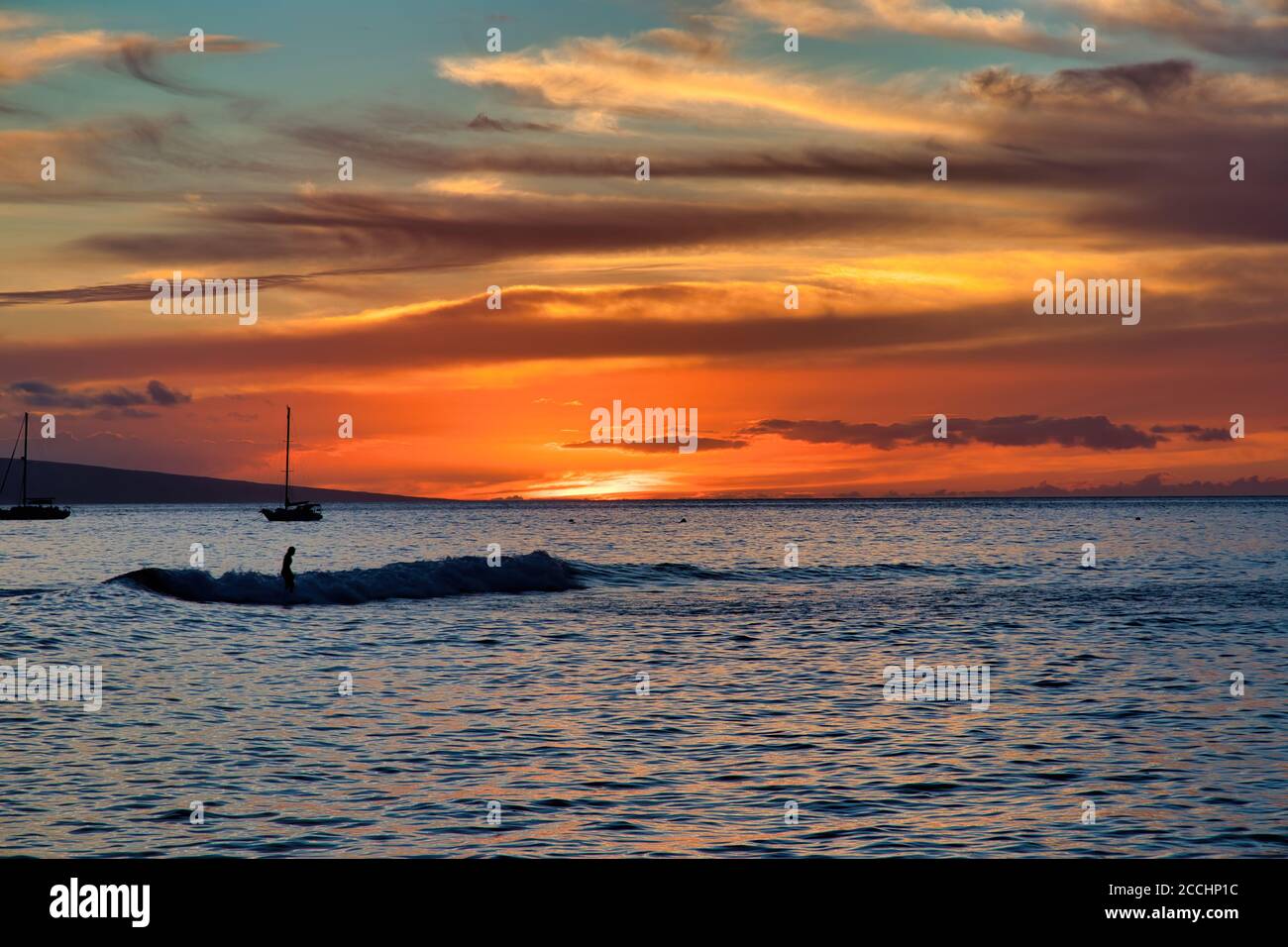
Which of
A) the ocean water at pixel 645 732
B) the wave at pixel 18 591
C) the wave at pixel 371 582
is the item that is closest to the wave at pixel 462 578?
the wave at pixel 371 582

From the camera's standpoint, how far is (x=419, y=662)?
104 ft

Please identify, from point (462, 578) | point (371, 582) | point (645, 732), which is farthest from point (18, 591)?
point (645, 732)

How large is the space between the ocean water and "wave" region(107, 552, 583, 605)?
3.77 meters

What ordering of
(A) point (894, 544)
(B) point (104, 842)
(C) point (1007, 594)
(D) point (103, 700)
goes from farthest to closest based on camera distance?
1. (A) point (894, 544)
2. (C) point (1007, 594)
3. (D) point (103, 700)
4. (B) point (104, 842)

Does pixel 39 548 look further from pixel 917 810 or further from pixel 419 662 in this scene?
pixel 917 810

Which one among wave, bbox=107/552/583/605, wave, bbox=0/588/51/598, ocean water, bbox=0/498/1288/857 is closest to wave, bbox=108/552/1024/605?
wave, bbox=107/552/583/605

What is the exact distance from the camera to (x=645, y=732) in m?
21.0

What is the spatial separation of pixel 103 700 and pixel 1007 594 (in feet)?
145

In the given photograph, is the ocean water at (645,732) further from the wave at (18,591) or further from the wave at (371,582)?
the wave at (371,582)

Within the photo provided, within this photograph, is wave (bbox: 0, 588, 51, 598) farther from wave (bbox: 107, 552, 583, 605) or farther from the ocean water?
wave (bbox: 107, 552, 583, 605)

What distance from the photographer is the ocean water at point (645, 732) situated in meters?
14.5

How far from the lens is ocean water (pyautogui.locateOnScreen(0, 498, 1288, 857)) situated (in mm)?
14453

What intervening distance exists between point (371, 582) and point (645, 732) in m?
42.0
